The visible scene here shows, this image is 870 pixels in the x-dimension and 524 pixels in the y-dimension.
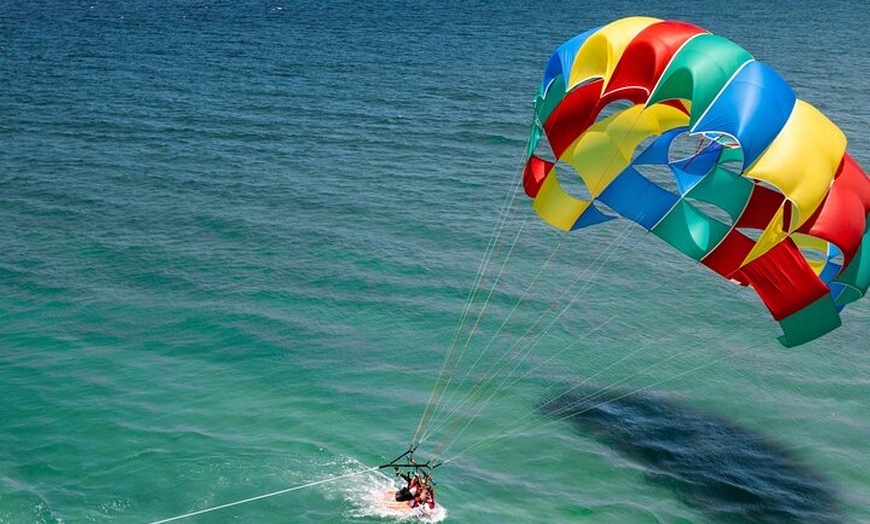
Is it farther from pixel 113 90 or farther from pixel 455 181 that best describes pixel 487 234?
pixel 113 90

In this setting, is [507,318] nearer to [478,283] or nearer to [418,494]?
[478,283]

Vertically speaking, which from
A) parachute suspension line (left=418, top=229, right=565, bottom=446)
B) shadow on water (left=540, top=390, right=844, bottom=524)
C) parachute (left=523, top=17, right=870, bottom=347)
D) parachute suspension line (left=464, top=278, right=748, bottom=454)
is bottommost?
shadow on water (left=540, top=390, right=844, bottom=524)

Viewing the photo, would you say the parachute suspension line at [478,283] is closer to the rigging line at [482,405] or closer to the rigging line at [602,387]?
the rigging line at [482,405]

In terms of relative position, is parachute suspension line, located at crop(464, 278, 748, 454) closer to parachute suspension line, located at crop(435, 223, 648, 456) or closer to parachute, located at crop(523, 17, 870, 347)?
parachute suspension line, located at crop(435, 223, 648, 456)

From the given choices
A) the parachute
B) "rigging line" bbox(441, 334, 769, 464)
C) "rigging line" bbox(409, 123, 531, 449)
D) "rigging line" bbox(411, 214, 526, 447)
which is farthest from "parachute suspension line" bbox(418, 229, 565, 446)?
the parachute

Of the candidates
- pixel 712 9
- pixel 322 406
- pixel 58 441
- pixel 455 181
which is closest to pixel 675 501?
pixel 322 406

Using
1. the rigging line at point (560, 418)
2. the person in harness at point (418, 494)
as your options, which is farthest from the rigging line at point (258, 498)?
the rigging line at point (560, 418)
